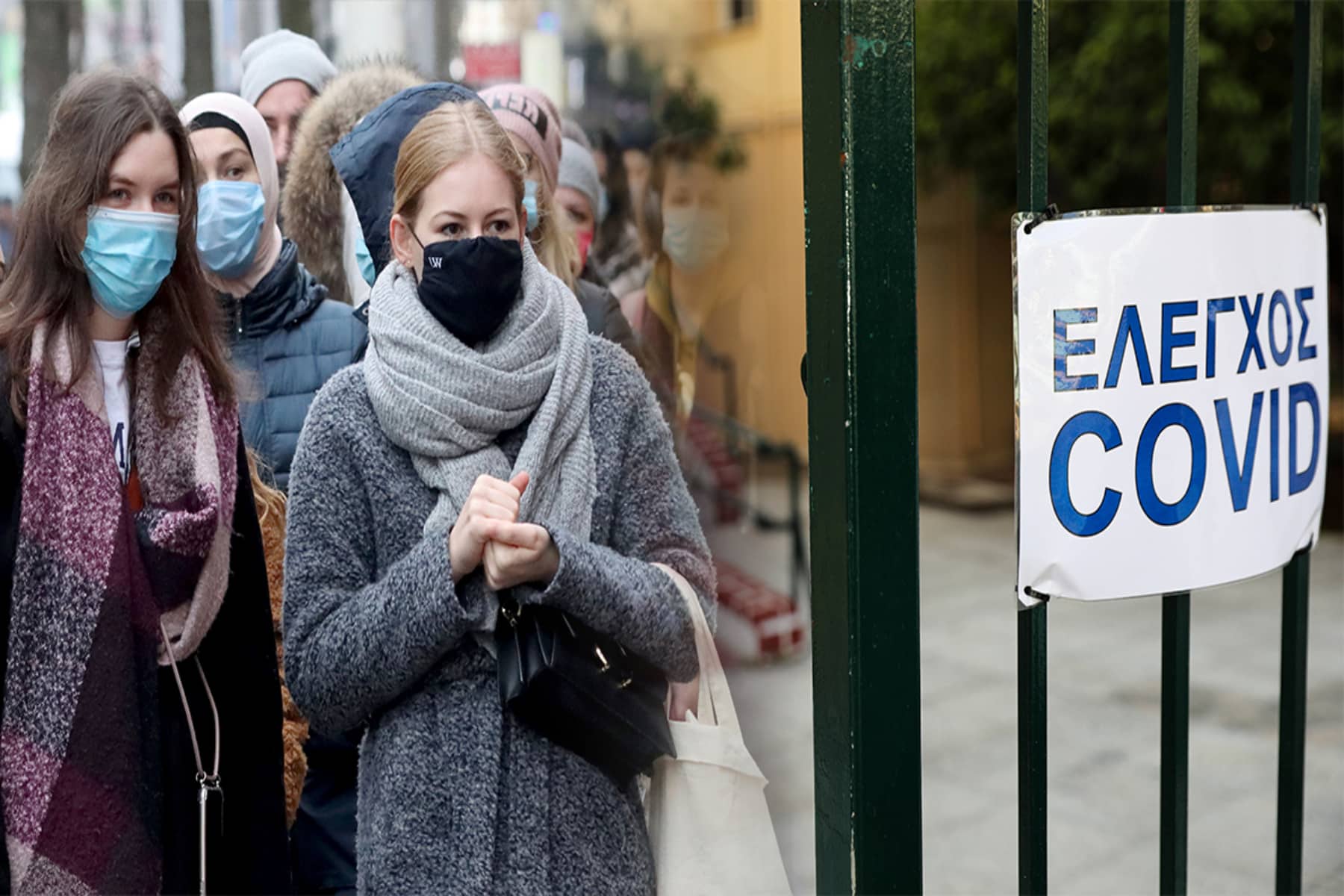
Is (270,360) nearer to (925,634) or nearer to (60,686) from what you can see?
(60,686)

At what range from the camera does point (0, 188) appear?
1.60 meters

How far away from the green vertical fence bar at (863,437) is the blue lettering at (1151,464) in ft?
1.34

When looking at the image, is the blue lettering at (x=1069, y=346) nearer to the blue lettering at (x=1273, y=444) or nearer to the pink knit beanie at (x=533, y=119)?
the blue lettering at (x=1273, y=444)

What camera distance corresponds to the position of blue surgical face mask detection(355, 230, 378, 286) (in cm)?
Result: 157

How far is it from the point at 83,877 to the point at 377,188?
852 millimetres

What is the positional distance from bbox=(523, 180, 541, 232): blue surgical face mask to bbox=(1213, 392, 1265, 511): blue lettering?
982mm

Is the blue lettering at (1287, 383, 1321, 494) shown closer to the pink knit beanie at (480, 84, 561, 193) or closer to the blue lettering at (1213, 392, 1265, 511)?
the blue lettering at (1213, 392, 1265, 511)

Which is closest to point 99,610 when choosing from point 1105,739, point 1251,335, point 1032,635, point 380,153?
point 380,153

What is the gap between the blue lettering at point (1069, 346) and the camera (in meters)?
1.74

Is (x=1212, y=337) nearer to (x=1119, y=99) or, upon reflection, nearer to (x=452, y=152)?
(x=452, y=152)

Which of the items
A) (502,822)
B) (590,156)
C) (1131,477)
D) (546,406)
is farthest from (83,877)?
(1131,477)

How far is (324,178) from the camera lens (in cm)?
162

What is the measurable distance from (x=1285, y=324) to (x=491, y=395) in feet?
4.18

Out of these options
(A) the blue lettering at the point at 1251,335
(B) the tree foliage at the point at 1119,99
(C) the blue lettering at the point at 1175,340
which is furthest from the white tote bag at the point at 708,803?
(B) the tree foliage at the point at 1119,99
